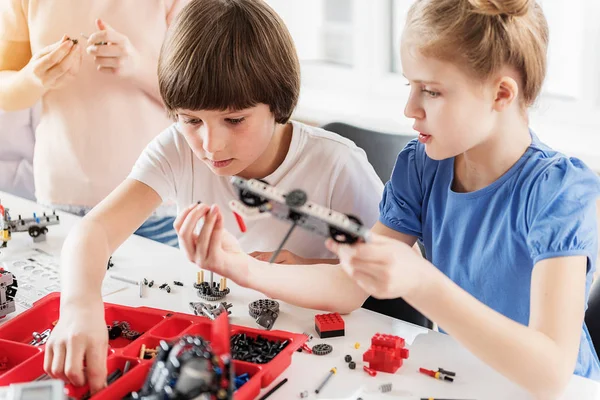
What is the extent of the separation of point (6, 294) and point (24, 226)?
0.38 meters

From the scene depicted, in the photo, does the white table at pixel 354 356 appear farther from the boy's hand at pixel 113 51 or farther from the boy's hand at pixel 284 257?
the boy's hand at pixel 113 51

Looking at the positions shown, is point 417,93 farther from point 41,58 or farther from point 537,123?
point 537,123

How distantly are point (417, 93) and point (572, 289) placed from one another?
13.7 inches

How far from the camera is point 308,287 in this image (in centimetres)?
117

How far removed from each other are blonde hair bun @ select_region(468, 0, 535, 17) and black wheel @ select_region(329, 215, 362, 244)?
0.38 m

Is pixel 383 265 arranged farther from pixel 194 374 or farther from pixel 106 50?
pixel 106 50

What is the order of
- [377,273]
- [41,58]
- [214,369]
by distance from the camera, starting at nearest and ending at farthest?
1. [214,369]
2. [377,273]
3. [41,58]

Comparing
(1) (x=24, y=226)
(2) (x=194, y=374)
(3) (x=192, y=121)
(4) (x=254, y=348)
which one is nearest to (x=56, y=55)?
(1) (x=24, y=226)

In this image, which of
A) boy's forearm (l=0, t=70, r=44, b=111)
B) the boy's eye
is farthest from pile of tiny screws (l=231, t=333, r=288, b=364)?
boy's forearm (l=0, t=70, r=44, b=111)

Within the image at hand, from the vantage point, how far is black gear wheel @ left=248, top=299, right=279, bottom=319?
3.81 ft

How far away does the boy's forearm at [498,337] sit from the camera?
884mm

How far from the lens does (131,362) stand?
0.98 metres

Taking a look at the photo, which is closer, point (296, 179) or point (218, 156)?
point (218, 156)

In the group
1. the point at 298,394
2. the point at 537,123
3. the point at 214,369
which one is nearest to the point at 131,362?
the point at 298,394
